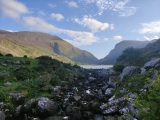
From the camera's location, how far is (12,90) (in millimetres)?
18062

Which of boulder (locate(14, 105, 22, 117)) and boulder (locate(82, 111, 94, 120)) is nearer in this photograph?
boulder (locate(82, 111, 94, 120))

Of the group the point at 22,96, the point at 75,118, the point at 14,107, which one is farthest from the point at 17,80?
the point at 75,118

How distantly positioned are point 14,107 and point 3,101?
1.72 meters

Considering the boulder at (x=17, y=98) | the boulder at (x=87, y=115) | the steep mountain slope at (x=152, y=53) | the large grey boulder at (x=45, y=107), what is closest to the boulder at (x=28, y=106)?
the large grey boulder at (x=45, y=107)

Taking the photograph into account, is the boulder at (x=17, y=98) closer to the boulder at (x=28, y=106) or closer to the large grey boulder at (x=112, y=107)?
the boulder at (x=28, y=106)

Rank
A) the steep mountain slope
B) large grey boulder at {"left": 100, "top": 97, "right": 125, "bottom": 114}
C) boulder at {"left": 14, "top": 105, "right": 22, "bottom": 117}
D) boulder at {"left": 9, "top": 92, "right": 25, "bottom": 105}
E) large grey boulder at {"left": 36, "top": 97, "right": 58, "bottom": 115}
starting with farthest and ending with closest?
the steep mountain slope
boulder at {"left": 9, "top": 92, "right": 25, "bottom": 105}
large grey boulder at {"left": 100, "top": 97, "right": 125, "bottom": 114}
large grey boulder at {"left": 36, "top": 97, "right": 58, "bottom": 115}
boulder at {"left": 14, "top": 105, "right": 22, "bottom": 117}

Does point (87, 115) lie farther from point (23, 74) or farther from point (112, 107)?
point (23, 74)

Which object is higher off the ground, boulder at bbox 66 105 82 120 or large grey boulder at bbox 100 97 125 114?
large grey boulder at bbox 100 97 125 114

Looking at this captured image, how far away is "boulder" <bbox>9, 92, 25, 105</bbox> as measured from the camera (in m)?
16.0

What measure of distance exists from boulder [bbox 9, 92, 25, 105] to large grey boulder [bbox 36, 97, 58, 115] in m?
2.53

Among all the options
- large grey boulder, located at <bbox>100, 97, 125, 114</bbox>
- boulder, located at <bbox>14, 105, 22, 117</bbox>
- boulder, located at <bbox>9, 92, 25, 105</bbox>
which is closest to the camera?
boulder, located at <bbox>14, 105, 22, 117</bbox>

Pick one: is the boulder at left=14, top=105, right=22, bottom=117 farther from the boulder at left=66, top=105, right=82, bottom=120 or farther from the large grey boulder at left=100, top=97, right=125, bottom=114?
the large grey boulder at left=100, top=97, right=125, bottom=114

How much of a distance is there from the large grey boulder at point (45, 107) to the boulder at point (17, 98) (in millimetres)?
2534

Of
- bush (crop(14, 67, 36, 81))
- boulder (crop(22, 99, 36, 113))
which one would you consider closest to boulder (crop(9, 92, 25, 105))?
boulder (crop(22, 99, 36, 113))
